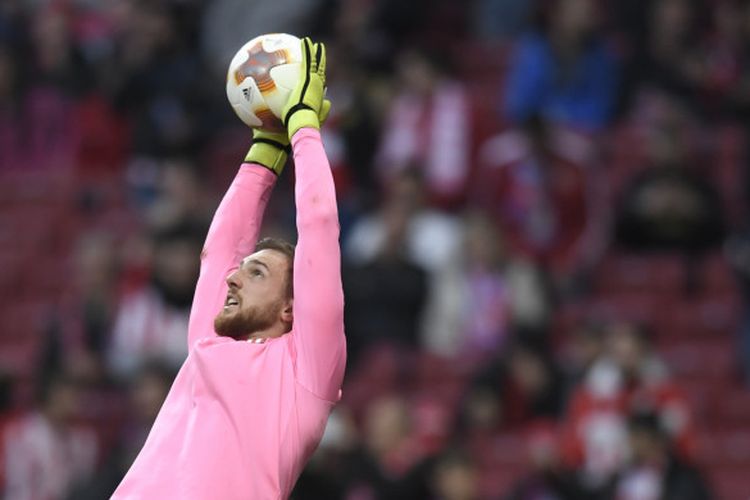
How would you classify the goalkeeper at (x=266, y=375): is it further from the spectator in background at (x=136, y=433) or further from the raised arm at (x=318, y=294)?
the spectator in background at (x=136, y=433)

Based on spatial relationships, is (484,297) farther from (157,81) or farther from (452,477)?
(157,81)

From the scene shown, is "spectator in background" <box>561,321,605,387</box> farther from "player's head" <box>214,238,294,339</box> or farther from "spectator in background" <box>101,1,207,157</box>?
"player's head" <box>214,238,294,339</box>

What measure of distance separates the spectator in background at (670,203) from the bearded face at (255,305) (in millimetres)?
5462

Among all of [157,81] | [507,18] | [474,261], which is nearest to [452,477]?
[474,261]

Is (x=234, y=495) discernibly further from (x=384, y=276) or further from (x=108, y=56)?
(x=108, y=56)

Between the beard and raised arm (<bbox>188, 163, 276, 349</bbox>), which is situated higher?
raised arm (<bbox>188, 163, 276, 349</bbox>)

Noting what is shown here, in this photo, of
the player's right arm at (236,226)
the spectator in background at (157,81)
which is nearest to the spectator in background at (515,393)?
the spectator in background at (157,81)

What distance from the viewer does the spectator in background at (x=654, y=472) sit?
8219 millimetres

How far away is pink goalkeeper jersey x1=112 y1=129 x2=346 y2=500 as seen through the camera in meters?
4.80

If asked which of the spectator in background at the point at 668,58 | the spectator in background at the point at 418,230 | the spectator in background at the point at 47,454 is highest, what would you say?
the spectator in background at the point at 668,58

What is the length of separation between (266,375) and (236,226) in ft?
2.26

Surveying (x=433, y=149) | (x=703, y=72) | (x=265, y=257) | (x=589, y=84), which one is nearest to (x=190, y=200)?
(x=433, y=149)

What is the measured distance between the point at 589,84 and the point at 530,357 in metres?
2.41

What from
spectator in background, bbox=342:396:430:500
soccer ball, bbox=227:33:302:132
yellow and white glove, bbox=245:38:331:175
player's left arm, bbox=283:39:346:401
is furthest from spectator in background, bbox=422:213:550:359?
player's left arm, bbox=283:39:346:401
